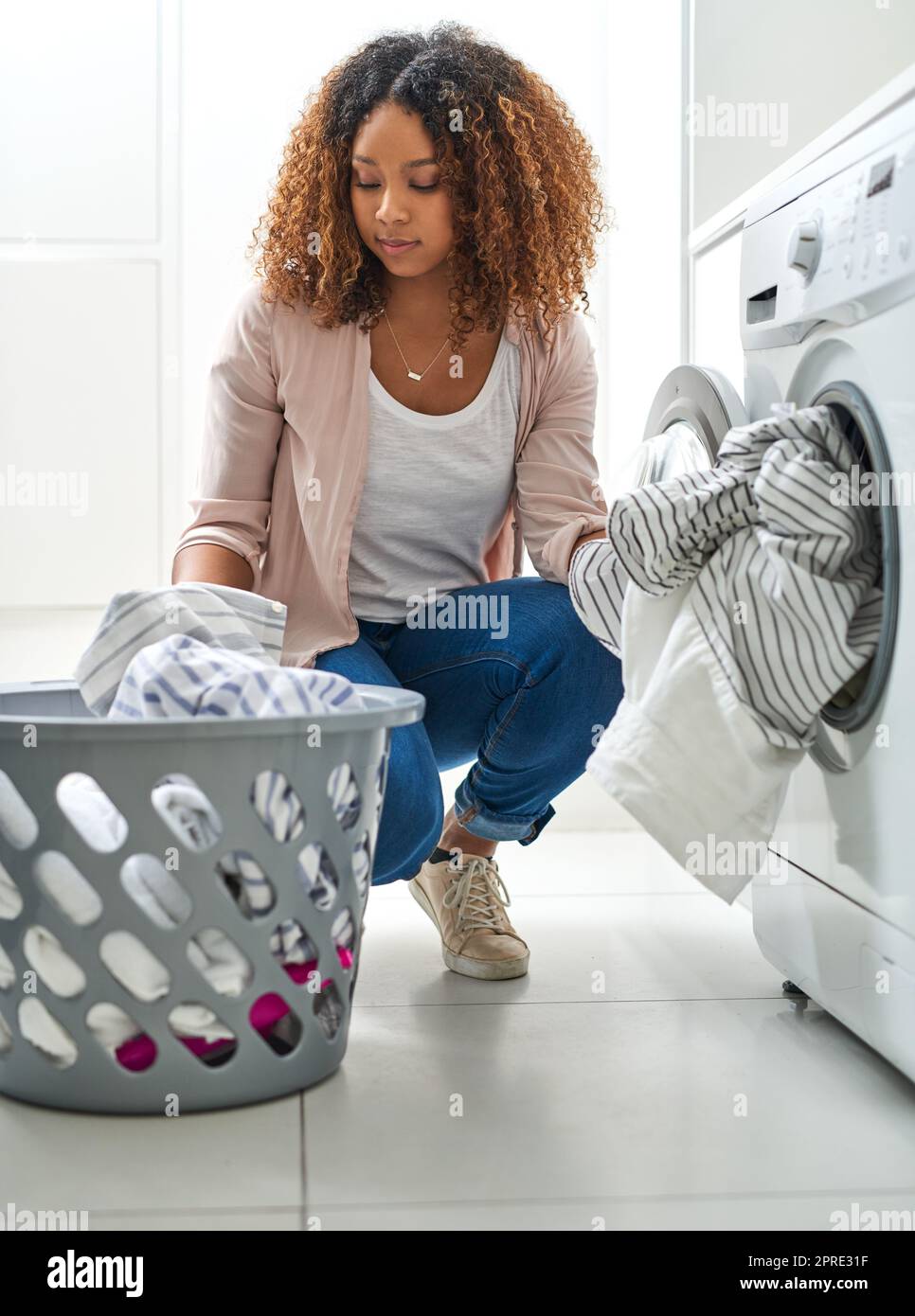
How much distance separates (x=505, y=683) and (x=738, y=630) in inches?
16.5

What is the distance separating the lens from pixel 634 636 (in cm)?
111

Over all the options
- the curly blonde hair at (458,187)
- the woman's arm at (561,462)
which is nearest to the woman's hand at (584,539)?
the woman's arm at (561,462)

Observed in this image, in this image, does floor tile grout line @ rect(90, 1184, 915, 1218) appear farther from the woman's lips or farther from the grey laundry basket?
the woman's lips

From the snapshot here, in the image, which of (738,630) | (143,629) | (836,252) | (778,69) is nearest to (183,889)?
(143,629)

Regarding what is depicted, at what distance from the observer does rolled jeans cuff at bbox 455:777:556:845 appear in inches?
56.6

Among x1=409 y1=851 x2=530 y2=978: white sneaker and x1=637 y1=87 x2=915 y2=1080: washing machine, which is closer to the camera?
x1=637 y1=87 x2=915 y2=1080: washing machine

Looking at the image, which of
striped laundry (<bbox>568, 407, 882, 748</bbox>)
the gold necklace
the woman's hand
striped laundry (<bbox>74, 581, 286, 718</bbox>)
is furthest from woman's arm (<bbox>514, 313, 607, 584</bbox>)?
striped laundry (<bbox>74, 581, 286, 718</bbox>)

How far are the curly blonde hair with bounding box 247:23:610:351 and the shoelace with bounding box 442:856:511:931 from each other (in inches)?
23.1

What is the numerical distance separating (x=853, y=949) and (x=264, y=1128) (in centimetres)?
50

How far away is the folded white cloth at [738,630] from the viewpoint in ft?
3.22

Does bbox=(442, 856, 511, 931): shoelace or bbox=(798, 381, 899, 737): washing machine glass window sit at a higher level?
bbox=(798, 381, 899, 737): washing machine glass window

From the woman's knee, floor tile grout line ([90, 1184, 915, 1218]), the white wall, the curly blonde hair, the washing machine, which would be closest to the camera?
floor tile grout line ([90, 1184, 915, 1218])
